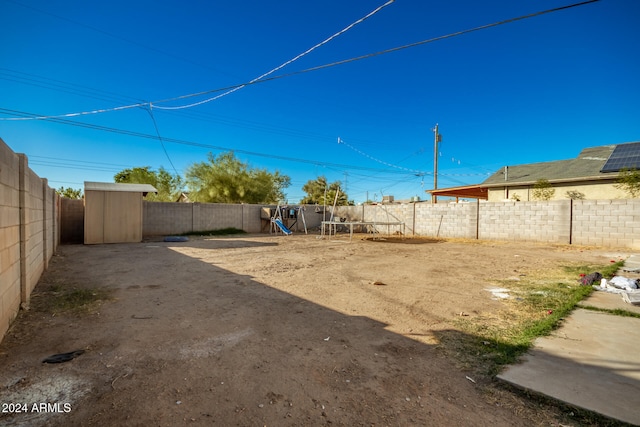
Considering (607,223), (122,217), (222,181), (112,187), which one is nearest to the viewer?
(607,223)

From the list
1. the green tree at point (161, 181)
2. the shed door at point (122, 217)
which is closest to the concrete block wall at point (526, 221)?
the shed door at point (122, 217)

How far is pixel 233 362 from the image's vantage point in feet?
8.25

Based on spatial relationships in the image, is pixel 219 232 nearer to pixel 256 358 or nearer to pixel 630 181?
pixel 256 358

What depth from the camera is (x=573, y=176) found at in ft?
50.3

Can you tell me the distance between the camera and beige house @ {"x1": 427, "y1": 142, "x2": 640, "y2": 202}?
13.9 meters

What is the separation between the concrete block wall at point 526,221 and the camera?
1168 cm

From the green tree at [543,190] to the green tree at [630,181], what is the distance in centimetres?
261

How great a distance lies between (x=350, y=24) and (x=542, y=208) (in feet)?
37.8

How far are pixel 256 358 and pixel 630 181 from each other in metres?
16.6

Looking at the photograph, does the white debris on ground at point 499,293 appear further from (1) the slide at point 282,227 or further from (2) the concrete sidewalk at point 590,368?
(1) the slide at point 282,227

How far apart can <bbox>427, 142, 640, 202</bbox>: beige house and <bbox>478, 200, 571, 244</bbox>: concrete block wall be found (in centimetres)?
401

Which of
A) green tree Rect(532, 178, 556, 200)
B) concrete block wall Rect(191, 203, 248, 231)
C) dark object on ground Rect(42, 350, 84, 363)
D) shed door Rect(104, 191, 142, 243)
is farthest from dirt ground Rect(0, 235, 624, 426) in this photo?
green tree Rect(532, 178, 556, 200)

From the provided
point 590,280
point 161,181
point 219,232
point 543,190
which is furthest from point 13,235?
point 161,181

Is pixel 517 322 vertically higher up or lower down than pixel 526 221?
lower down
